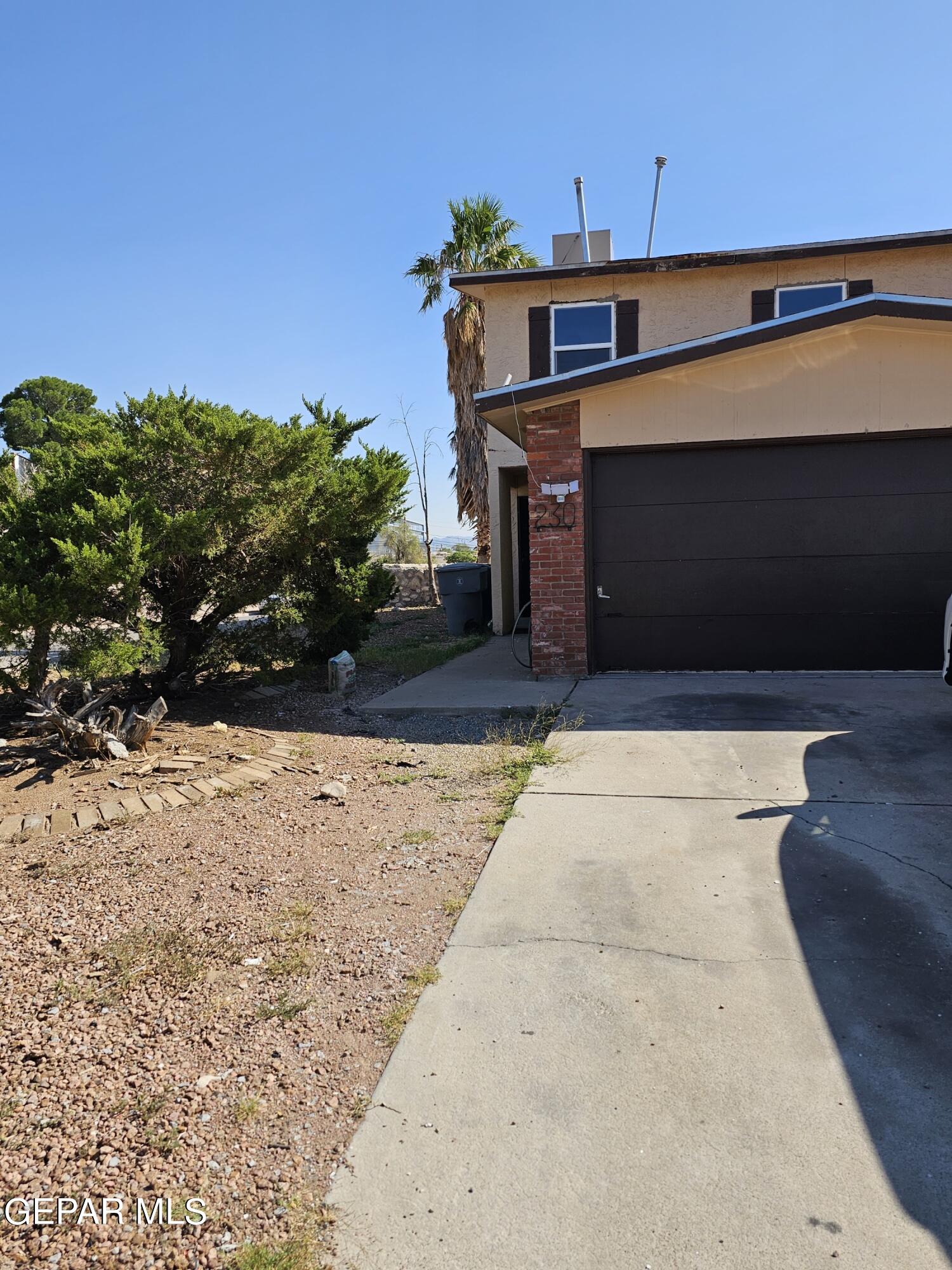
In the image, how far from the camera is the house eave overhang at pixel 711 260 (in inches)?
454

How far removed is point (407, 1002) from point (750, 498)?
6.85m

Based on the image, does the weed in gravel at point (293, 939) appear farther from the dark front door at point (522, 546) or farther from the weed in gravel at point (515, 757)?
the dark front door at point (522, 546)

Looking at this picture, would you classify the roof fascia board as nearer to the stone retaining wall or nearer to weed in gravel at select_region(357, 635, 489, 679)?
weed in gravel at select_region(357, 635, 489, 679)

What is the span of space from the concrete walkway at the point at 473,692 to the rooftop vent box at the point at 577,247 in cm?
923

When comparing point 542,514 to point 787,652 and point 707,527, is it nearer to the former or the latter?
point 707,527

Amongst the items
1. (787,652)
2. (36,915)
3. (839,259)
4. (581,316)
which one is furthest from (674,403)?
(36,915)

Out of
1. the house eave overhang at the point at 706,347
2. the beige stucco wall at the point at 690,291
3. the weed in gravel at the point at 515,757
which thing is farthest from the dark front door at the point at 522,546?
the weed in gravel at the point at 515,757

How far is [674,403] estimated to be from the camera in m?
8.12

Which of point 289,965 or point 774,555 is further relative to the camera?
point 774,555

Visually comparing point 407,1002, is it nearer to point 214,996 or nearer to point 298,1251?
point 214,996

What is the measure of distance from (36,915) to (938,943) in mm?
3650

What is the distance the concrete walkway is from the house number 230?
1.61 metres

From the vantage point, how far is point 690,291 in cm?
1239

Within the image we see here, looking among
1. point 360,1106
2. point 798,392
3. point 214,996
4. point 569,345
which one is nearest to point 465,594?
point 569,345
